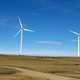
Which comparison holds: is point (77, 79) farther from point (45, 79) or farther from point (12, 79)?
point (12, 79)

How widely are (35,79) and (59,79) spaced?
6.60 m

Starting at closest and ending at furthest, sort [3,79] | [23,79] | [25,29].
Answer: [23,79]
[3,79]
[25,29]

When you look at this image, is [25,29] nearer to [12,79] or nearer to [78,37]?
[78,37]

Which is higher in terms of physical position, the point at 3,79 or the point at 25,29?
the point at 25,29

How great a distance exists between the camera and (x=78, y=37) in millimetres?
128375

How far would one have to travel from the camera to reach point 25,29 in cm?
11569

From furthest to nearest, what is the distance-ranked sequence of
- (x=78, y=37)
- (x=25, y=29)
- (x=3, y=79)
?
(x=78, y=37) < (x=25, y=29) < (x=3, y=79)

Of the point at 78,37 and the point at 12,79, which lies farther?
the point at 78,37

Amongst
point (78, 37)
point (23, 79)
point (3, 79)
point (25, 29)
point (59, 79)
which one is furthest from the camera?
point (78, 37)

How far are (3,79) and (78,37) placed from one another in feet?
247

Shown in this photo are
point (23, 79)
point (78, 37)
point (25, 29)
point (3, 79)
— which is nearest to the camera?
point (23, 79)

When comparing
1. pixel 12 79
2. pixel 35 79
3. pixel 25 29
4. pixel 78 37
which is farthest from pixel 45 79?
pixel 78 37

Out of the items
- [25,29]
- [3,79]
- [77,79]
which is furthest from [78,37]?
[3,79]

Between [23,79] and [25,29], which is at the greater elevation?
[25,29]
